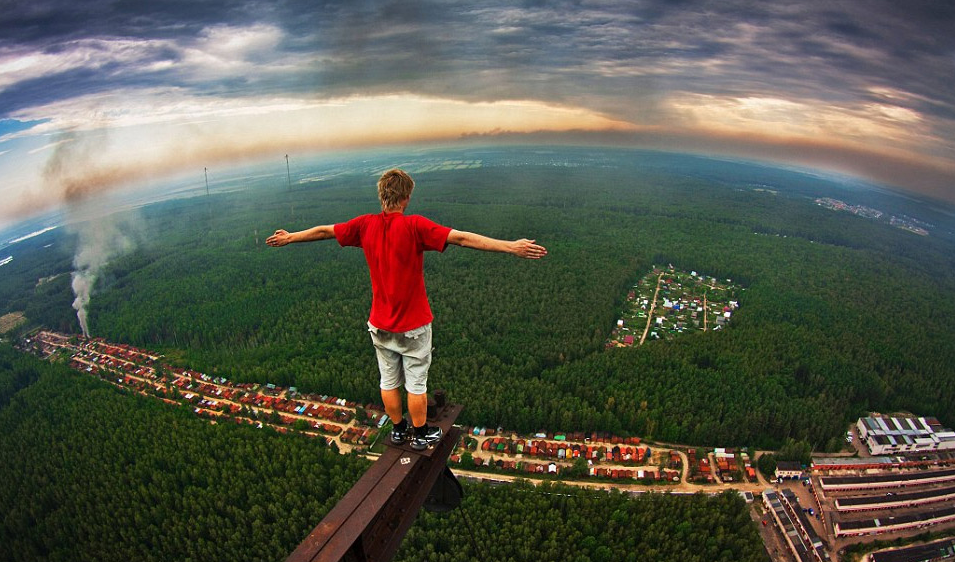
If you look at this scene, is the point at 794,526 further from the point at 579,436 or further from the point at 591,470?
the point at 579,436

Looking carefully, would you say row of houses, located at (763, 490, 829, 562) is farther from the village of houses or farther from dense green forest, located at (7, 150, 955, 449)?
dense green forest, located at (7, 150, 955, 449)

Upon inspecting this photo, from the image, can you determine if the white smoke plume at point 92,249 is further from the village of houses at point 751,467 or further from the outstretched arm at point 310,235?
the outstretched arm at point 310,235

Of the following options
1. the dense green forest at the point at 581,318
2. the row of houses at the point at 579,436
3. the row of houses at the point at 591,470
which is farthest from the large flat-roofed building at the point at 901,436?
the row of houses at the point at 579,436

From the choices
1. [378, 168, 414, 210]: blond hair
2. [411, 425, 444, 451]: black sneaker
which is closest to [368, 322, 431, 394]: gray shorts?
[411, 425, 444, 451]: black sneaker

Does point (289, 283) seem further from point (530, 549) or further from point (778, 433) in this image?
point (778, 433)

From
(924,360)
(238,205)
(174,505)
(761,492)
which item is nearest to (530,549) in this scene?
(761,492)

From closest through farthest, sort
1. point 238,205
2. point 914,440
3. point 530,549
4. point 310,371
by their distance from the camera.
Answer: point 530,549, point 914,440, point 310,371, point 238,205
